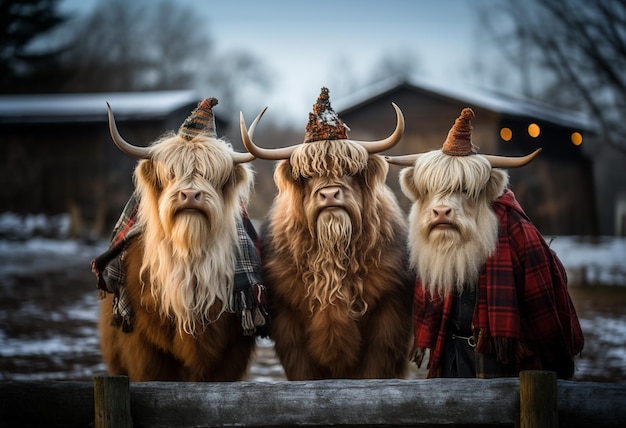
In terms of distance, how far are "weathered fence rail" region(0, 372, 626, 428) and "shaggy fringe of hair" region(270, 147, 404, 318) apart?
925 mm

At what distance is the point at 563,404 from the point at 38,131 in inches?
748

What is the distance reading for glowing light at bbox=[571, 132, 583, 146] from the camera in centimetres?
1816

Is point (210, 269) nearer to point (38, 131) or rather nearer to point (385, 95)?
point (385, 95)

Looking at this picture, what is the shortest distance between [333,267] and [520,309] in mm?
1175

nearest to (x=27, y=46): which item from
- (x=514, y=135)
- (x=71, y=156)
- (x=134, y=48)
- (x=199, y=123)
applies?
(x=134, y=48)

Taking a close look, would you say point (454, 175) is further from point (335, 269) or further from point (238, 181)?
point (238, 181)

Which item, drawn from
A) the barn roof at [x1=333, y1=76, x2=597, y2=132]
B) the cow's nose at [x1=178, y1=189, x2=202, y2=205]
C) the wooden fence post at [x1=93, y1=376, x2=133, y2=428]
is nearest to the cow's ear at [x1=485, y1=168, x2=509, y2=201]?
the cow's nose at [x1=178, y1=189, x2=202, y2=205]

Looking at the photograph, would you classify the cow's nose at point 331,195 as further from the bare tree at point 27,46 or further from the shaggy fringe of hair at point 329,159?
the bare tree at point 27,46

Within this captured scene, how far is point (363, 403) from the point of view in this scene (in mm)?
3559

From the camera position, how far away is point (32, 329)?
9.10 metres

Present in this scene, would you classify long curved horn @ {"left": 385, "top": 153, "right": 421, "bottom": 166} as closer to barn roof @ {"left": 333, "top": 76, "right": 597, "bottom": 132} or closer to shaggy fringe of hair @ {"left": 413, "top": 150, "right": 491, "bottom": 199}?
shaggy fringe of hair @ {"left": 413, "top": 150, "right": 491, "bottom": 199}

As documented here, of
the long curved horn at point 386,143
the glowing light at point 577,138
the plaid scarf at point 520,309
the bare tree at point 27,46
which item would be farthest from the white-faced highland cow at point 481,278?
the bare tree at point 27,46

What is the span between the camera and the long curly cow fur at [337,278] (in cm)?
441

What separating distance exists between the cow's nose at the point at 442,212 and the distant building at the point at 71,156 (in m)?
15.6
